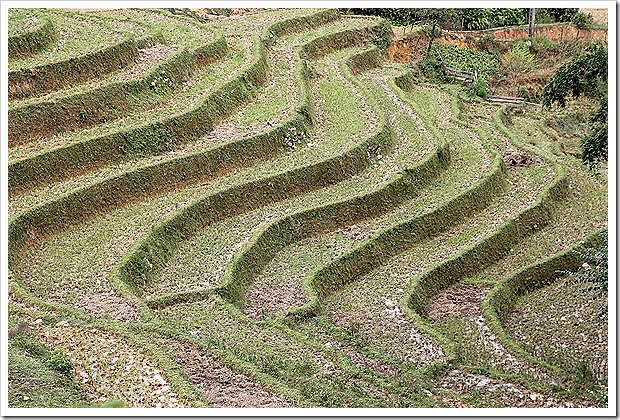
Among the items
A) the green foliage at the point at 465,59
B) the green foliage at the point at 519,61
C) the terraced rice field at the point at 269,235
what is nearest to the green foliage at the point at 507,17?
the green foliage at the point at 519,61

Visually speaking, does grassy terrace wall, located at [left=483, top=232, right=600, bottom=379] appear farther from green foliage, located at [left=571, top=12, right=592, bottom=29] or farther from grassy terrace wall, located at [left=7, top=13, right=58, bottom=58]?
green foliage, located at [left=571, top=12, right=592, bottom=29]

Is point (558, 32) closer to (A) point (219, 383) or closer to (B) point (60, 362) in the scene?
(A) point (219, 383)

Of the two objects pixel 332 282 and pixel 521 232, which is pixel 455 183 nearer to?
pixel 521 232

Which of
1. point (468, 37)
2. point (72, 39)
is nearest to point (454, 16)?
point (468, 37)

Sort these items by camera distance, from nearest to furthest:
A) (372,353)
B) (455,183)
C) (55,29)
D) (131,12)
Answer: (372,353) → (455,183) → (55,29) → (131,12)

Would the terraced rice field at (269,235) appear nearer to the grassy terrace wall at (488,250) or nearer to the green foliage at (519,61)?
the grassy terrace wall at (488,250)

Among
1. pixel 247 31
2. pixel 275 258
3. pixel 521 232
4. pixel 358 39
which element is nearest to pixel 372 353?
pixel 275 258
